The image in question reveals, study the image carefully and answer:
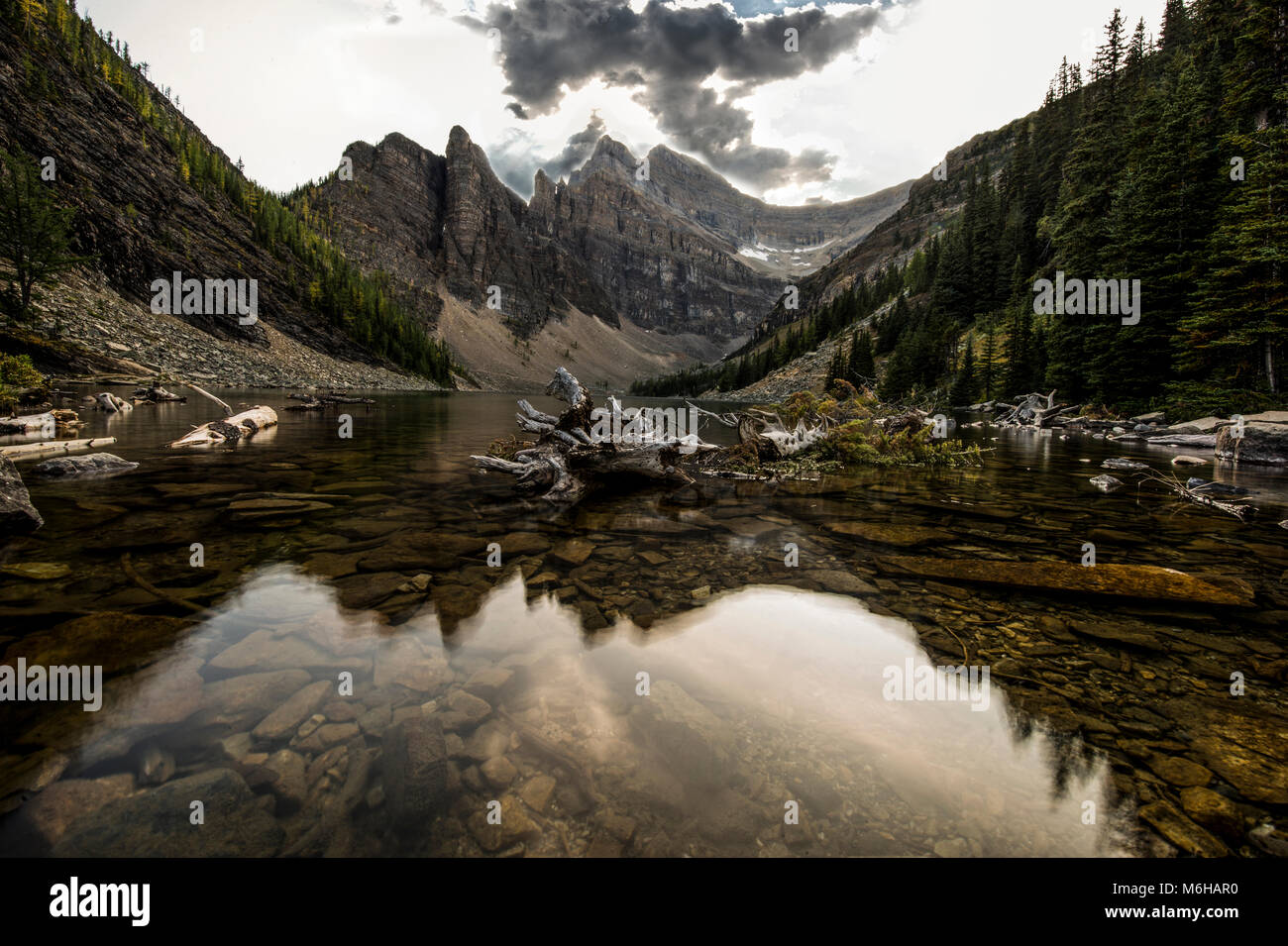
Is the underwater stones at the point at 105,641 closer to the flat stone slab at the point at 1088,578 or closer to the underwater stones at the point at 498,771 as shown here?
the underwater stones at the point at 498,771

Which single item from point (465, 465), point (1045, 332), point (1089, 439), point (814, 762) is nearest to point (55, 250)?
point (465, 465)

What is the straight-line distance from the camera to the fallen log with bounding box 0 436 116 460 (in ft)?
35.6

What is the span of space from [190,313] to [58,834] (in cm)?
A: 8947

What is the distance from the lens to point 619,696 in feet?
11.4

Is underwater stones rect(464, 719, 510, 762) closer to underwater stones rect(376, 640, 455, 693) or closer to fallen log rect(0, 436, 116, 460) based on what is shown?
underwater stones rect(376, 640, 455, 693)

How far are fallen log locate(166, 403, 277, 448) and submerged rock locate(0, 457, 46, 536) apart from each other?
8.91 metres

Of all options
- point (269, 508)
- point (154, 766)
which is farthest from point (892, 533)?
point (269, 508)

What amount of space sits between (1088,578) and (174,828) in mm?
7853

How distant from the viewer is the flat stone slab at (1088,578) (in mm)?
5031

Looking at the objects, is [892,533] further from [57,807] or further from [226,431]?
[226,431]

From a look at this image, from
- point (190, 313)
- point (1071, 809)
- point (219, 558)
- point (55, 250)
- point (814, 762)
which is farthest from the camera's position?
A: point (190, 313)

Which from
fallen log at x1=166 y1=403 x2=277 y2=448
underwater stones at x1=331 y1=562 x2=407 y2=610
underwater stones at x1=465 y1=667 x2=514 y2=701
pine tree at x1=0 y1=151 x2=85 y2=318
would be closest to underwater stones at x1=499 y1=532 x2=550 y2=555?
underwater stones at x1=331 y1=562 x2=407 y2=610
